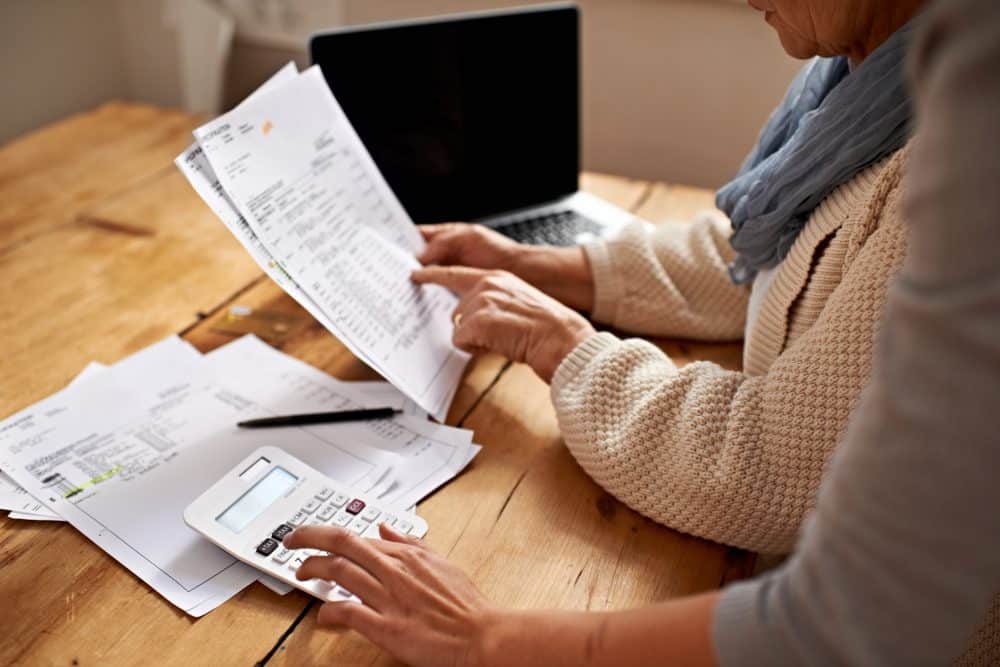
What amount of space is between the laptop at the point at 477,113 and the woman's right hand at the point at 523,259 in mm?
151

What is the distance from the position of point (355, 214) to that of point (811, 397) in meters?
0.54

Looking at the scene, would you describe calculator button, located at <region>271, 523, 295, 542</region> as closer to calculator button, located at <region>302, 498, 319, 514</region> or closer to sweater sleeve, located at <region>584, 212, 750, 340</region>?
calculator button, located at <region>302, 498, 319, 514</region>

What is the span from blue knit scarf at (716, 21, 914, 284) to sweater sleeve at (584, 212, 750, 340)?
55 mm

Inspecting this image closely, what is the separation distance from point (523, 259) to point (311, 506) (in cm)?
50

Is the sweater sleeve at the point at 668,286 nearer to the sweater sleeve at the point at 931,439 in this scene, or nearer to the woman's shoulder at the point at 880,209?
the woman's shoulder at the point at 880,209

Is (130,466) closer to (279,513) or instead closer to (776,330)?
(279,513)

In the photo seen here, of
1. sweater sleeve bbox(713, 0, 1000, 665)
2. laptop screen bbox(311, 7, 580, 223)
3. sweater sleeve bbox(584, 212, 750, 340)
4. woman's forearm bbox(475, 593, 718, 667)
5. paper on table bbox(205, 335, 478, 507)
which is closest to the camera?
sweater sleeve bbox(713, 0, 1000, 665)

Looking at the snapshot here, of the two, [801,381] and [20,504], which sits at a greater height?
[801,381]

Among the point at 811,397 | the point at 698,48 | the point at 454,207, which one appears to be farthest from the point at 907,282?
the point at 698,48

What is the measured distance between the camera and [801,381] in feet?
2.35

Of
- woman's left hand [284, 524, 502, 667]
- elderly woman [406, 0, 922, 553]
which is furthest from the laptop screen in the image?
woman's left hand [284, 524, 502, 667]

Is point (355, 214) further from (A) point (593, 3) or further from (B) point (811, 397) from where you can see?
(A) point (593, 3)

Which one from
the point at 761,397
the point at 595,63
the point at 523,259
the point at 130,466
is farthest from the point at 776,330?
the point at 595,63

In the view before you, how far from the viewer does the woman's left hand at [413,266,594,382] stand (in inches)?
36.9
